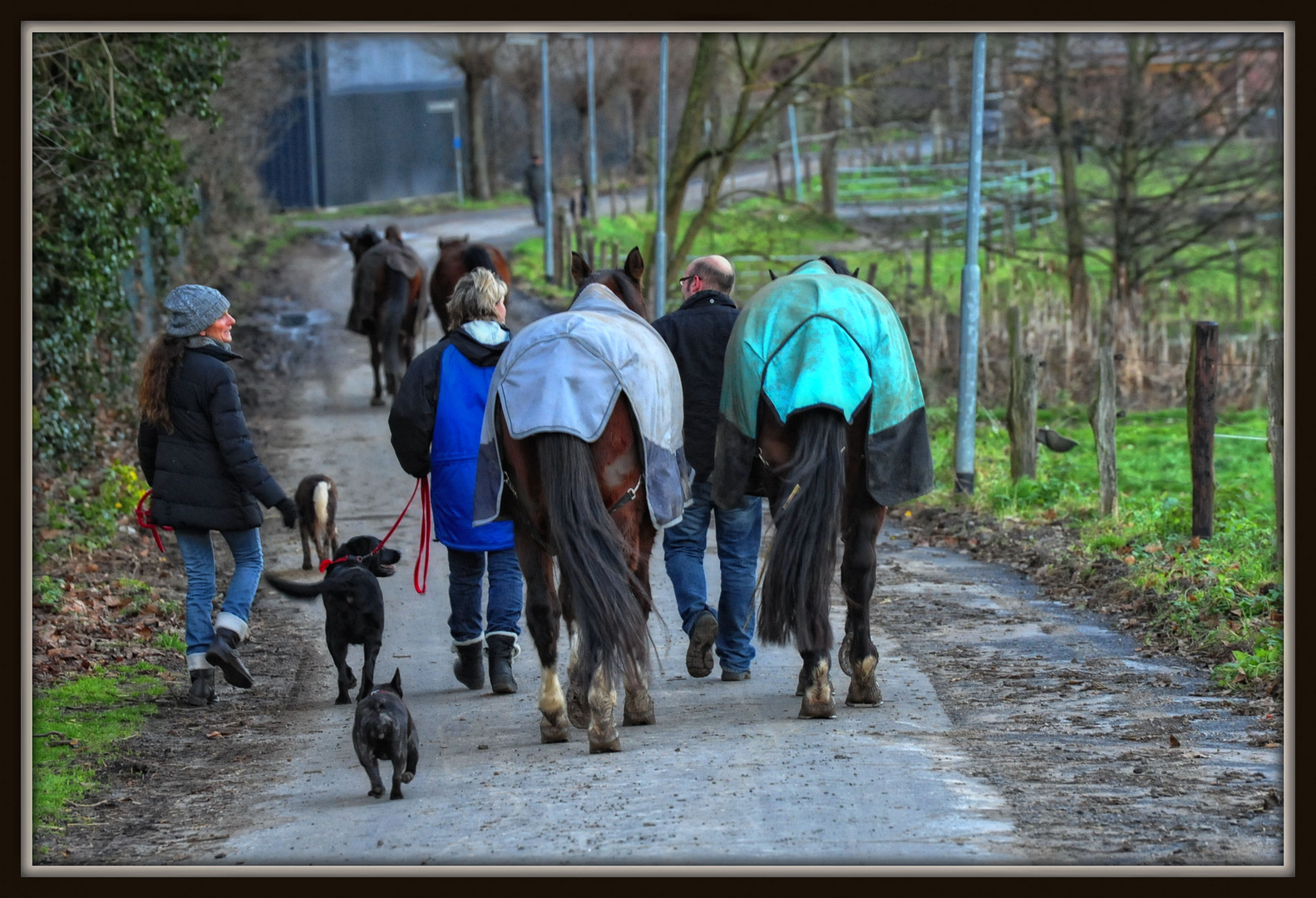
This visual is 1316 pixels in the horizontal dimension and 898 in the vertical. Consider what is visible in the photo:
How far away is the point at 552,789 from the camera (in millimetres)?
5469

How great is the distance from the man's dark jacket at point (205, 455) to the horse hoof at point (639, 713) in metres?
1.95

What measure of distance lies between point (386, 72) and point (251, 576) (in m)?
26.9

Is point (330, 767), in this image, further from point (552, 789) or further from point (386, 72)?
point (386, 72)

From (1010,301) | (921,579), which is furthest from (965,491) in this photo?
(1010,301)

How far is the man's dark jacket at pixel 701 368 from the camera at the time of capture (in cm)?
727

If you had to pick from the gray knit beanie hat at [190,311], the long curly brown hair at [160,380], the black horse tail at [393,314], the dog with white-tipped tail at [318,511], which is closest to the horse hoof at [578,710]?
the long curly brown hair at [160,380]

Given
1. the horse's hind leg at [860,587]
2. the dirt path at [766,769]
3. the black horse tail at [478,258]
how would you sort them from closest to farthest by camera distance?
the dirt path at [766,769] → the horse's hind leg at [860,587] → the black horse tail at [478,258]

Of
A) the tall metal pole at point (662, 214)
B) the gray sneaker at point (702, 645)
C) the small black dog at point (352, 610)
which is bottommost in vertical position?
the gray sneaker at point (702, 645)

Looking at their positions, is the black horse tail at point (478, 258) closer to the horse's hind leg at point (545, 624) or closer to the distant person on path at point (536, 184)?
the horse's hind leg at point (545, 624)

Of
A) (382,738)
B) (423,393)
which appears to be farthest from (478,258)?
(382,738)

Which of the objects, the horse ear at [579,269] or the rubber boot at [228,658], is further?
the horse ear at [579,269]

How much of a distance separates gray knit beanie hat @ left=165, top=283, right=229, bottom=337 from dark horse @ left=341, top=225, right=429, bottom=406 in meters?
9.46

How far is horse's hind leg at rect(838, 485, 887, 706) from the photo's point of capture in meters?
6.65

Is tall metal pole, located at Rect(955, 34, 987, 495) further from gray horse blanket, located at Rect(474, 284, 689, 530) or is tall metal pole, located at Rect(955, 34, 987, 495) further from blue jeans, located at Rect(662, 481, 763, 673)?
gray horse blanket, located at Rect(474, 284, 689, 530)
